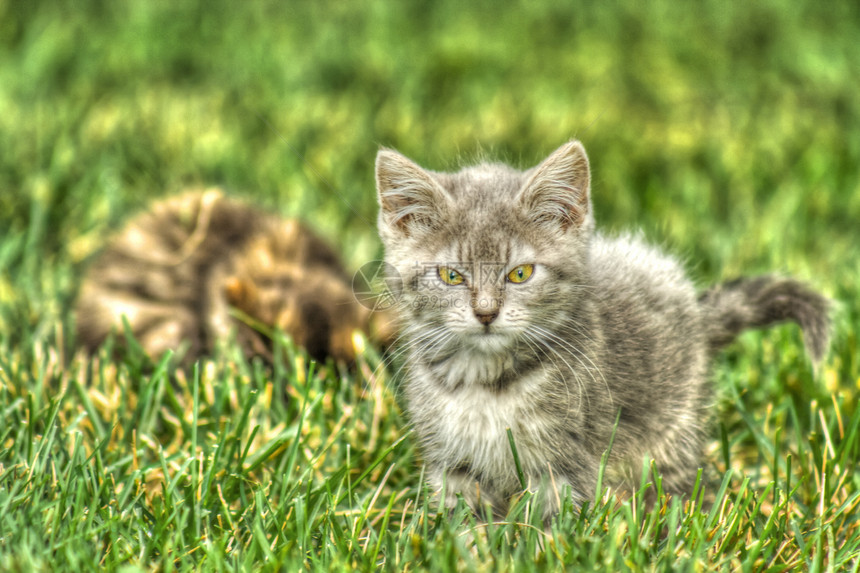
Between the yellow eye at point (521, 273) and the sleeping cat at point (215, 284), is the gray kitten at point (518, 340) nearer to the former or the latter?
the yellow eye at point (521, 273)

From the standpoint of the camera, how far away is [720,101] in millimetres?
6230

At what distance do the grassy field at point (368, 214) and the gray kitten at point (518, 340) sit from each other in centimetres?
16

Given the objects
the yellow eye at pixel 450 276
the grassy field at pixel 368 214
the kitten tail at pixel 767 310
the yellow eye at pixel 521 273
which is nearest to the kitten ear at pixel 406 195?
the yellow eye at pixel 450 276

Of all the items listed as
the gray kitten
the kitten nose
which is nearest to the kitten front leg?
the gray kitten

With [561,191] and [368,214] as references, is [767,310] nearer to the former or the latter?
[561,191]

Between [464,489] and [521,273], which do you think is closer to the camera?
[521,273]

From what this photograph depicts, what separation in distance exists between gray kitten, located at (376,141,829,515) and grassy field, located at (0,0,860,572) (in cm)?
16

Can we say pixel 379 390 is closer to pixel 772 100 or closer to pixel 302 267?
pixel 302 267

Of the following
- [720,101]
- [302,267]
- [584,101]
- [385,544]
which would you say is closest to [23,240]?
[302,267]

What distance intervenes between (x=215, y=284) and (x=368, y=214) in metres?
1.11

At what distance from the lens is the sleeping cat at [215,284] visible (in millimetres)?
3621

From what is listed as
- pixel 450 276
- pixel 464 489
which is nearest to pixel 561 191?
pixel 450 276

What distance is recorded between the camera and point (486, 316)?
2320 millimetres

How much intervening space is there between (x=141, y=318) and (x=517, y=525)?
2.03m
